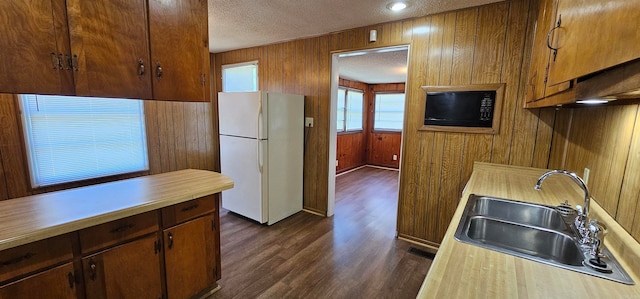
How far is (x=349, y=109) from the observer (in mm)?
6250

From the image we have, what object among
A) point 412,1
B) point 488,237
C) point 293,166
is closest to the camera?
point 488,237

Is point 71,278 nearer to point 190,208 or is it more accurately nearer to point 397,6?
point 190,208

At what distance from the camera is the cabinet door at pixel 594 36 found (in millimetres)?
550

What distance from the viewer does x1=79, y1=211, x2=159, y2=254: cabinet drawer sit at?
1324 mm

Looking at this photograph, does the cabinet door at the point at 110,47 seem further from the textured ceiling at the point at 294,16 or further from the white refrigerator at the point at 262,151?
the white refrigerator at the point at 262,151

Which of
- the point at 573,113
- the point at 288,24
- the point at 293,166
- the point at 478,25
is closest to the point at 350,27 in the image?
the point at 288,24

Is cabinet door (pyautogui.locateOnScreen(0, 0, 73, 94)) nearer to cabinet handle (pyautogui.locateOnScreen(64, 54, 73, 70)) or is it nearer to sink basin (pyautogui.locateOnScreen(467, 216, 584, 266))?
cabinet handle (pyautogui.locateOnScreen(64, 54, 73, 70))

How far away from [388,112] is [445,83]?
4.30 metres

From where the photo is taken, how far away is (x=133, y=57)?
1540 millimetres

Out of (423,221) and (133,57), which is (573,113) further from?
(133,57)

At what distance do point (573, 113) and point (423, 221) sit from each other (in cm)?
152

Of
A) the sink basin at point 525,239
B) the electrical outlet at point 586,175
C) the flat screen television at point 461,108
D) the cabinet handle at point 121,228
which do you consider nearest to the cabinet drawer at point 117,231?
the cabinet handle at point 121,228

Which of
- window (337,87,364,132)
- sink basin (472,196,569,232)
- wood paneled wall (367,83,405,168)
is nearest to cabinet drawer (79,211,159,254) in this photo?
sink basin (472,196,569,232)

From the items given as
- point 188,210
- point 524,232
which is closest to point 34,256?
point 188,210
